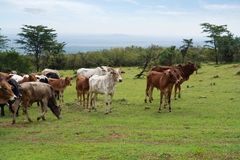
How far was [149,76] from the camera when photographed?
1526 cm

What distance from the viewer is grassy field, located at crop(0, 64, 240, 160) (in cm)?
738

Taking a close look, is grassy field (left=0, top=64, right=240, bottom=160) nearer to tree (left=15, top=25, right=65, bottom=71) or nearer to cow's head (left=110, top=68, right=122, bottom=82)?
cow's head (left=110, top=68, right=122, bottom=82)

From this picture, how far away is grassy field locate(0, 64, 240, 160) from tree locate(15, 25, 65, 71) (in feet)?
115

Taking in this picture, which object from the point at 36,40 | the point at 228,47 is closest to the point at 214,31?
the point at 228,47

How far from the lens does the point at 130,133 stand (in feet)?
31.0

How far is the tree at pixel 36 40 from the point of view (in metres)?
47.2

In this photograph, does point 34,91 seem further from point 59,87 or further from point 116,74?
point 59,87

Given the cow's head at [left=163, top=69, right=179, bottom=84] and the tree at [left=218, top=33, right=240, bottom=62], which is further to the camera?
the tree at [left=218, top=33, right=240, bottom=62]

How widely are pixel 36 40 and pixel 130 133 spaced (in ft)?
137

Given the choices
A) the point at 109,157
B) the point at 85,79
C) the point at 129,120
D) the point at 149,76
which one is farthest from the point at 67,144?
the point at 149,76

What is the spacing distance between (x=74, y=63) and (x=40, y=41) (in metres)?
7.08

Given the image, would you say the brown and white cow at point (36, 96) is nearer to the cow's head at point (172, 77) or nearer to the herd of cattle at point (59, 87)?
the herd of cattle at point (59, 87)

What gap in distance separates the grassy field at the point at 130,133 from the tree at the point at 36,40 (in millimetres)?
34908

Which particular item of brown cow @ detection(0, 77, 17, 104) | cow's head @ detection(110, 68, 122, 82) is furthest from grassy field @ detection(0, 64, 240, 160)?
cow's head @ detection(110, 68, 122, 82)
